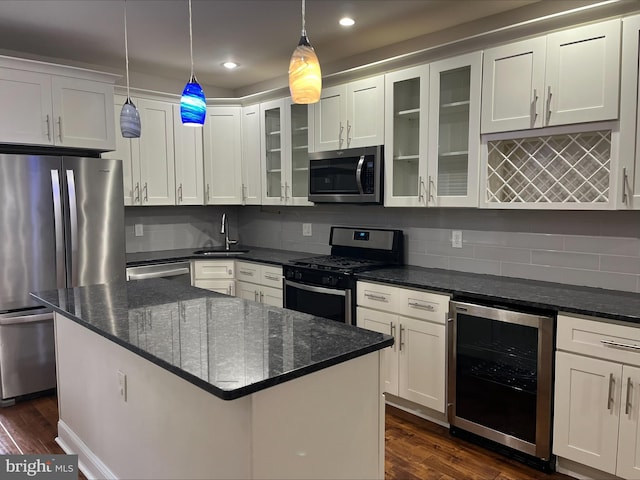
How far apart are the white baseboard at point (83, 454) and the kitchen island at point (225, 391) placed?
0.04 feet

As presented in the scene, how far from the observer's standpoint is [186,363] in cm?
145

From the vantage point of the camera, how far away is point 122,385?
6.56 feet

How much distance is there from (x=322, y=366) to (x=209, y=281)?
312cm

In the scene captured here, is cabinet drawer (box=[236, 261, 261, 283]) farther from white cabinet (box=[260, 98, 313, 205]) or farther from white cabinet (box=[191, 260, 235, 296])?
white cabinet (box=[260, 98, 313, 205])

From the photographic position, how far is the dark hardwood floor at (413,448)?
2419 mm

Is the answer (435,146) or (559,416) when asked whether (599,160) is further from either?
(559,416)

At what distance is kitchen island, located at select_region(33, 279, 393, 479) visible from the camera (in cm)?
140

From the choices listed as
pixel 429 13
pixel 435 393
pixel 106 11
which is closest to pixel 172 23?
pixel 106 11

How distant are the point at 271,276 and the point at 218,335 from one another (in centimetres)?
227

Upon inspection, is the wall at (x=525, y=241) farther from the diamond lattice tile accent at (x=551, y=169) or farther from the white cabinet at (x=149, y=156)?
the white cabinet at (x=149, y=156)

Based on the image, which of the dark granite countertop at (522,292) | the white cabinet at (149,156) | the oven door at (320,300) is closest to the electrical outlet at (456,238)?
the dark granite countertop at (522,292)

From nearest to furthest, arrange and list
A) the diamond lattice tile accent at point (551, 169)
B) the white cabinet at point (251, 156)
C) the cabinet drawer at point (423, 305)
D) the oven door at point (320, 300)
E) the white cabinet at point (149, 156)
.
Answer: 1. the diamond lattice tile accent at point (551, 169)
2. the cabinet drawer at point (423, 305)
3. the oven door at point (320, 300)
4. the white cabinet at point (149, 156)
5. the white cabinet at point (251, 156)

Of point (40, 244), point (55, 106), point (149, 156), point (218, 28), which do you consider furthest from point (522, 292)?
point (55, 106)

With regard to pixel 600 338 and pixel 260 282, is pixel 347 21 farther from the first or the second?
pixel 600 338
